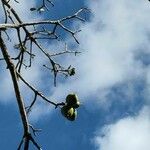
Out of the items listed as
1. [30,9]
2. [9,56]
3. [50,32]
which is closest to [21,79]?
[9,56]

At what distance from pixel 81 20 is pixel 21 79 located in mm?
983

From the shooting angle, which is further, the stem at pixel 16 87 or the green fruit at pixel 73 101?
the stem at pixel 16 87

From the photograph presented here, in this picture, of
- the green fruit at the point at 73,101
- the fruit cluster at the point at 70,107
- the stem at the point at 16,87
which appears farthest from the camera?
the stem at the point at 16,87

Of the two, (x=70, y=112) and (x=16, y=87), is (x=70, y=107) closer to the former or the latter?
(x=70, y=112)

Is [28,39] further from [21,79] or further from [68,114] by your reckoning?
[68,114]

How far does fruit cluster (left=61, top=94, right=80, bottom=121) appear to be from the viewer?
4430mm

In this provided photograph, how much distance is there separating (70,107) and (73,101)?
6 centimetres

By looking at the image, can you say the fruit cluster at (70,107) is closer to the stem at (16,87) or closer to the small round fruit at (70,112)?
the small round fruit at (70,112)

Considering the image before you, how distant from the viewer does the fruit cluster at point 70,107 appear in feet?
14.5

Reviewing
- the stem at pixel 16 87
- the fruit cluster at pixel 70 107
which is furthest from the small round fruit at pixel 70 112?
the stem at pixel 16 87

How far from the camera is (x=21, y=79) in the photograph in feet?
17.3

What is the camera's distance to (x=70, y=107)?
4590mm

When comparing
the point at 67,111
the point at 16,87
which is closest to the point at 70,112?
the point at 67,111

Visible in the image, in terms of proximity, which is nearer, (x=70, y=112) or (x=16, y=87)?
(x=70, y=112)
